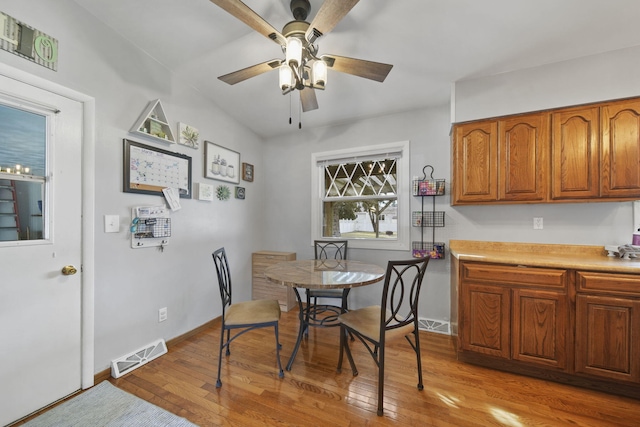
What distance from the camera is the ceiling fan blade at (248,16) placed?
4.21 feet

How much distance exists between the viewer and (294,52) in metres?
1.49

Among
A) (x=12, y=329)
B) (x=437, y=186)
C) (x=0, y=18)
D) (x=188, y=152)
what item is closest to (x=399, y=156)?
(x=437, y=186)

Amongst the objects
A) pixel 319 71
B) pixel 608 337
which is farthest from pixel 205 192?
pixel 608 337

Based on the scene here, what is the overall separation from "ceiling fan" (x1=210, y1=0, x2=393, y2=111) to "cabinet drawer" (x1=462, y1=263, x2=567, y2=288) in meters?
1.74

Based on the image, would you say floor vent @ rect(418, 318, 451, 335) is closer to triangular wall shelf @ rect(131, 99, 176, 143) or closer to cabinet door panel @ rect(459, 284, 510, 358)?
cabinet door panel @ rect(459, 284, 510, 358)

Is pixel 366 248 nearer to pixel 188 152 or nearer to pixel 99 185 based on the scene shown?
pixel 188 152

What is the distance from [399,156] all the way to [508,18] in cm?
155

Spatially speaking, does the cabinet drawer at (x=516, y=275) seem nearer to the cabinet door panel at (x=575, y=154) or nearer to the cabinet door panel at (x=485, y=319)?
the cabinet door panel at (x=485, y=319)

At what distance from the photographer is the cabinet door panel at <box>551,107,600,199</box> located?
2.09 meters

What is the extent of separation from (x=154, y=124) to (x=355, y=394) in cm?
278

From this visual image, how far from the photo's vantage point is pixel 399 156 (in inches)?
123

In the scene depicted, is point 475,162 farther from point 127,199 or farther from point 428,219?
point 127,199

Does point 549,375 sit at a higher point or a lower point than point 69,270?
lower

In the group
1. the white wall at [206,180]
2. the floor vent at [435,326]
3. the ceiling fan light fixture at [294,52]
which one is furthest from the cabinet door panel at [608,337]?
the ceiling fan light fixture at [294,52]
